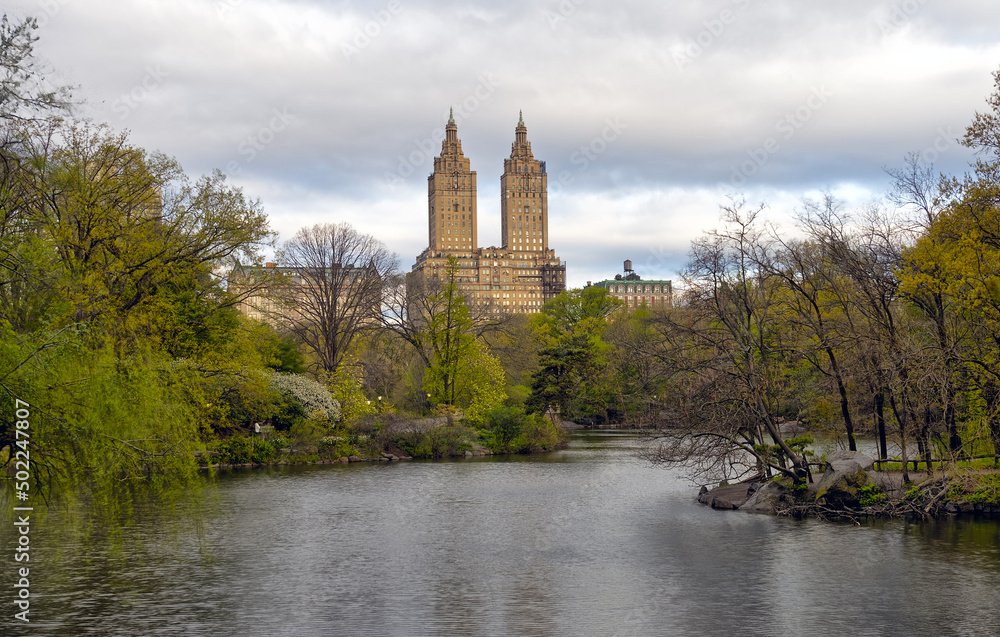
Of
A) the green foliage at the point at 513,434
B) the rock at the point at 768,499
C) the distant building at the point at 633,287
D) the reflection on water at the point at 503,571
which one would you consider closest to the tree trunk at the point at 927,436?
the reflection on water at the point at 503,571

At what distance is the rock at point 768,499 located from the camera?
87.7 ft

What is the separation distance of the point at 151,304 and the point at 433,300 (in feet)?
75.8

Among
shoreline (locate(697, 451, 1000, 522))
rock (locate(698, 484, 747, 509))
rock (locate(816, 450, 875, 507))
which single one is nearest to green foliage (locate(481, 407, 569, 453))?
rock (locate(698, 484, 747, 509))

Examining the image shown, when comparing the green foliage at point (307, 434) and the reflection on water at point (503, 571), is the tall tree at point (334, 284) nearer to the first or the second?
the green foliage at point (307, 434)

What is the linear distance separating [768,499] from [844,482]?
8.16 ft

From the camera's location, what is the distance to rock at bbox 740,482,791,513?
26.7 meters

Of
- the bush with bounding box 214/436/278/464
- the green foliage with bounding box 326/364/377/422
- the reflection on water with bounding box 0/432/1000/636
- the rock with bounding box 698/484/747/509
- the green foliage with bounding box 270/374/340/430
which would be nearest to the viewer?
the reflection on water with bounding box 0/432/1000/636

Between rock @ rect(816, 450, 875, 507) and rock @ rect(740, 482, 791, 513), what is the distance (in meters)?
1.16

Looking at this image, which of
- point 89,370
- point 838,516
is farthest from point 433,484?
point 89,370

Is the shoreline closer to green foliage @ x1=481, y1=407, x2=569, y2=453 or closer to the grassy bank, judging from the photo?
the grassy bank

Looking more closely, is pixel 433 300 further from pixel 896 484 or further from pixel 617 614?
pixel 617 614

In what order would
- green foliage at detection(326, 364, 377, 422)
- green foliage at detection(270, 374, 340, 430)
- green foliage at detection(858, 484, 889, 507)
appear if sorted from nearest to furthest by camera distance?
green foliage at detection(858, 484, 889, 507), green foliage at detection(270, 374, 340, 430), green foliage at detection(326, 364, 377, 422)

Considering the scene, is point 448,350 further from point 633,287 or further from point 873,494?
point 633,287

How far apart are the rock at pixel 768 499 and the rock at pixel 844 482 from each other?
116 cm
